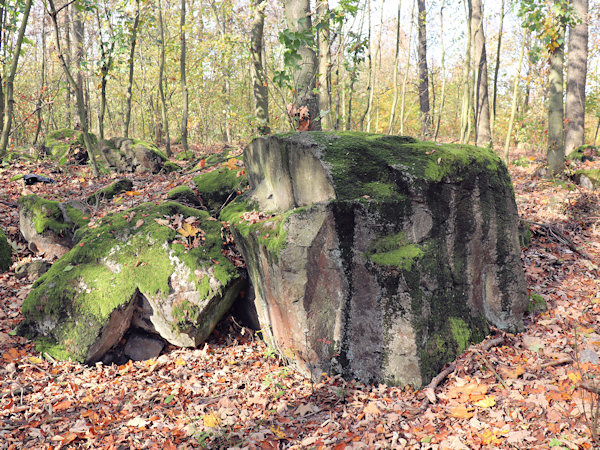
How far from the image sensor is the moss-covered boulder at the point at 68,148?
1108cm

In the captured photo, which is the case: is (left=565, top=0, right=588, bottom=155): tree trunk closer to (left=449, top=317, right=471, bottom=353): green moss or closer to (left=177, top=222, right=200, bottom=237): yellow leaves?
(left=449, top=317, right=471, bottom=353): green moss

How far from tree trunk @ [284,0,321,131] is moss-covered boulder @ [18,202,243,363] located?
311cm

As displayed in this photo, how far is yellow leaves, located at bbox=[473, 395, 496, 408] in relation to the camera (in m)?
3.65

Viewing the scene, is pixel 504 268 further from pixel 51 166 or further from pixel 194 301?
pixel 51 166

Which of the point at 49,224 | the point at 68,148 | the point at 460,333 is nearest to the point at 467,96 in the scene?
the point at 460,333

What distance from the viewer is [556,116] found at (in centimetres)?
947

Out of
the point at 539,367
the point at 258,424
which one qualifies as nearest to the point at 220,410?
the point at 258,424

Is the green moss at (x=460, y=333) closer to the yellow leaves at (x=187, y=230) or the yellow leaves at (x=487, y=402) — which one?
the yellow leaves at (x=487, y=402)

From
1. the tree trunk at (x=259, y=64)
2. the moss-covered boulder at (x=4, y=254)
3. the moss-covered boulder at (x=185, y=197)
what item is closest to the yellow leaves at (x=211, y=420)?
the moss-covered boulder at (x=185, y=197)

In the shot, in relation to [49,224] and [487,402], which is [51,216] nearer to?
[49,224]

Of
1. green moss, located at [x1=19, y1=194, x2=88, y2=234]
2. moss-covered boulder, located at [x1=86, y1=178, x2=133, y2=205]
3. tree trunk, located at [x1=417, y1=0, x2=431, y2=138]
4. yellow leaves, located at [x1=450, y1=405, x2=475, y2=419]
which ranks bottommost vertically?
yellow leaves, located at [x1=450, y1=405, x2=475, y2=419]

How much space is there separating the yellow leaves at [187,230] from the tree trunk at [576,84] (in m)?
10.9

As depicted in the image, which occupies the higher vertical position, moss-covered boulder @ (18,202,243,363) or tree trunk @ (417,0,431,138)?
tree trunk @ (417,0,431,138)

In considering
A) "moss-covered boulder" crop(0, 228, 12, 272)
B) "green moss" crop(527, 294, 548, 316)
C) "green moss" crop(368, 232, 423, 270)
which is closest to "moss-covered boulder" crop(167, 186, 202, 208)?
"moss-covered boulder" crop(0, 228, 12, 272)
